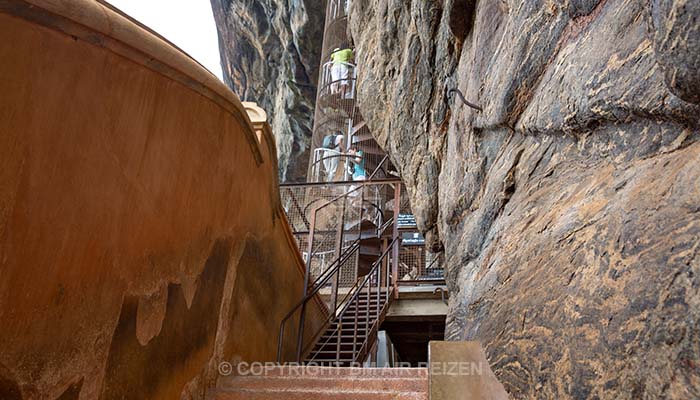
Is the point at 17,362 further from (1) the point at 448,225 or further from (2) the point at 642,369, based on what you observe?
(1) the point at 448,225

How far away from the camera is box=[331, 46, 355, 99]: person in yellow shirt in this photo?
42.3 ft

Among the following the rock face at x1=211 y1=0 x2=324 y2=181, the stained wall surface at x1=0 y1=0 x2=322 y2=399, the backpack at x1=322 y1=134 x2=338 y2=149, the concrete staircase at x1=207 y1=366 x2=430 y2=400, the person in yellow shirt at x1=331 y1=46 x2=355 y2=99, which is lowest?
the concrete staircase at x1=207 y1=366 x2=430 y2=400

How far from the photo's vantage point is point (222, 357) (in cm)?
314

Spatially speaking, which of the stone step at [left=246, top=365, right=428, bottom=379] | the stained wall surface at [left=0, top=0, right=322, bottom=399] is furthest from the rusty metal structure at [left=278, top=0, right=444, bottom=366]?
the stained wall surface at [left=0, top=0, right=322, bottom=399]

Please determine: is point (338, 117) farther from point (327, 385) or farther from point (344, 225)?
point (327, 385)

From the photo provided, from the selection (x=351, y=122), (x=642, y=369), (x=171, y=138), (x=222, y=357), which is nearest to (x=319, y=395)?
(x=222, y=357)

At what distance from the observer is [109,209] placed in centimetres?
208

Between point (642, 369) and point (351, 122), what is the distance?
41.2 feet

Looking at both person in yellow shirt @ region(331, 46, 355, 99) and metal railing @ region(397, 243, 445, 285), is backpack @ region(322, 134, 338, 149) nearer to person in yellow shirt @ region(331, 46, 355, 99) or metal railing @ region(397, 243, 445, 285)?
person in yellow shirt @ region(331, 46, 355, 99)

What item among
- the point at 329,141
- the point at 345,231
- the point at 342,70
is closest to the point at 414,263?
the point at 345,231

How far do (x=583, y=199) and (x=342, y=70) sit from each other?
38.1ft

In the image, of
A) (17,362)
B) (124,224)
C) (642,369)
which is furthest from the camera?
(124,224)

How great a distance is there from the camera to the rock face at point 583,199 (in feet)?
4.17

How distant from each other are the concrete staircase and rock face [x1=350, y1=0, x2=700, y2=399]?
1.56ft
